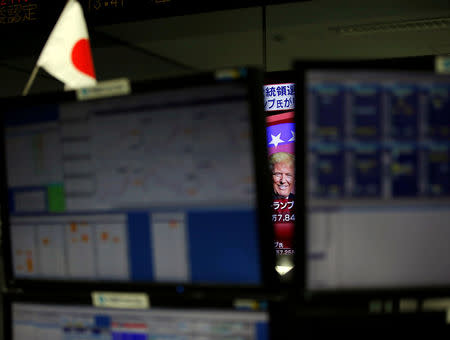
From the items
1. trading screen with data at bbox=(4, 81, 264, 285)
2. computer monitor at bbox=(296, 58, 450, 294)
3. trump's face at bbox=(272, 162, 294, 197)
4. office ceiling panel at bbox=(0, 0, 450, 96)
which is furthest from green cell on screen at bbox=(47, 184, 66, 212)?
office ceiling panel at bbox=(0, 0, 450, 96)

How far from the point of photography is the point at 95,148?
660 mm

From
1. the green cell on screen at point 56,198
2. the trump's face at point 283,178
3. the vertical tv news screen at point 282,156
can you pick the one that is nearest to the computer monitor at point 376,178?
the green cell on screen at point 56,198

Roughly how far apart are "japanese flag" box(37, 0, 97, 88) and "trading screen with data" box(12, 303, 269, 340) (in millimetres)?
576

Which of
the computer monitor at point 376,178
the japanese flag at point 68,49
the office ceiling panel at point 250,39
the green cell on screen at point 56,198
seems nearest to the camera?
the computer monitor at point 376,178

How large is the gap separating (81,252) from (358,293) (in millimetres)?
521

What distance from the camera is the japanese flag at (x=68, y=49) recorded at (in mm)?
886

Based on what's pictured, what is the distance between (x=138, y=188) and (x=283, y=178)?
200 cm

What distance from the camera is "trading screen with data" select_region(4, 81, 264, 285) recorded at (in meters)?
0.59

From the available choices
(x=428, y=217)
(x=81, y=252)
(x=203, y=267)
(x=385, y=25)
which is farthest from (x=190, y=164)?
(x=385, y=25)

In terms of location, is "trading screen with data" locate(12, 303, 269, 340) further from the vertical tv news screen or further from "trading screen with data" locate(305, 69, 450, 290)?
the vertical tv news screen

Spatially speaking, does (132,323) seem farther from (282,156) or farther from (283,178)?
(282,156)

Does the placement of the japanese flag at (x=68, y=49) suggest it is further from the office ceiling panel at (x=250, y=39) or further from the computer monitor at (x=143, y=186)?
the office ceiling panel at (x=250, y=39)

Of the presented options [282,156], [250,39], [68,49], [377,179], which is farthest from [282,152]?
[377,179]

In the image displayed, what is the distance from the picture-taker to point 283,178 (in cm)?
255
